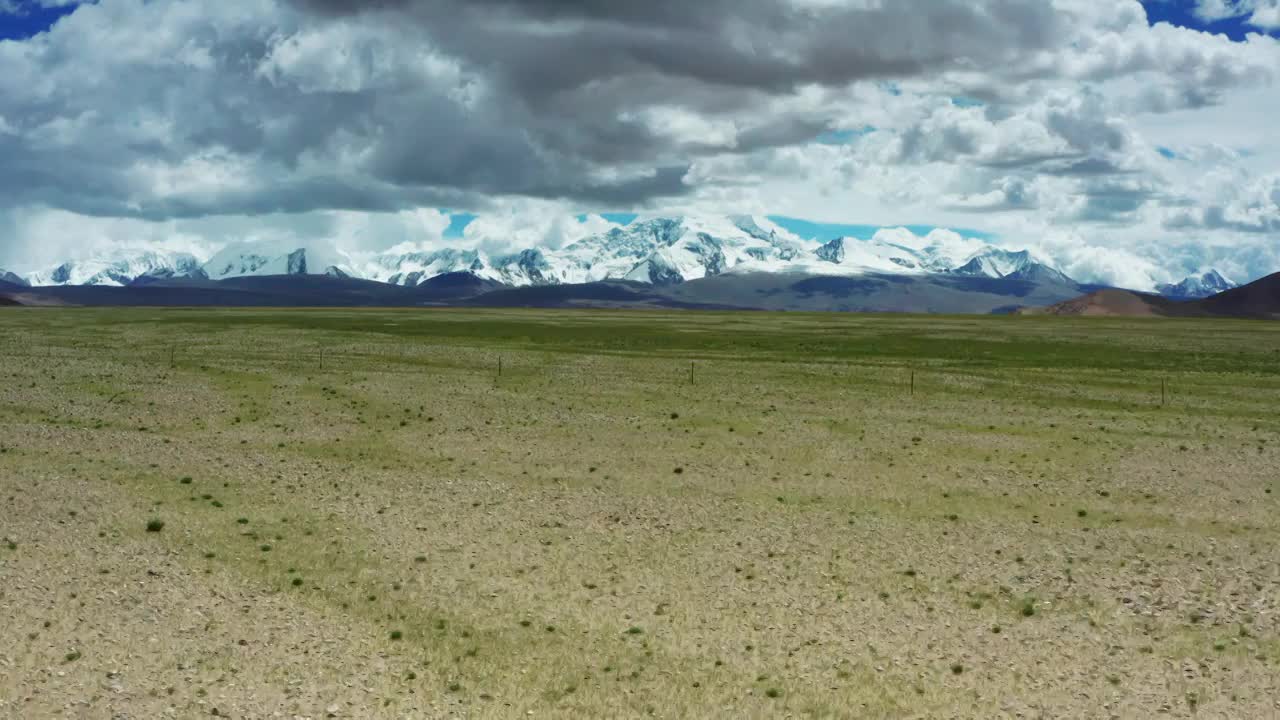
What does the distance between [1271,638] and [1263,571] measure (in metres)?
5.19

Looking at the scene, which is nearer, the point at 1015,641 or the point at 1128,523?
the point at 1015,641

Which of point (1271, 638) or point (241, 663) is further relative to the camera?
point (1271, 638)

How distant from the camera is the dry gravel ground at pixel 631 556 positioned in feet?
60.0

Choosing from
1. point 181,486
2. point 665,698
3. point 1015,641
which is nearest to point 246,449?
point 181,486

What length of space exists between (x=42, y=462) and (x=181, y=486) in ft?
22.4

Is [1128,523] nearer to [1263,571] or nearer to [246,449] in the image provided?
[1263,571]

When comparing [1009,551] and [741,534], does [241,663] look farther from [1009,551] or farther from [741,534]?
[1009,551]

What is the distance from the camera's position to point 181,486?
105 ft

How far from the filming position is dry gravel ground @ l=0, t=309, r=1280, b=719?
18297 millimetres

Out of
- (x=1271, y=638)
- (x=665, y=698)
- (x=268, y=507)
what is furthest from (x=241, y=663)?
(x=1271, y=638)

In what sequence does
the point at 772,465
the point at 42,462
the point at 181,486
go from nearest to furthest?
the point at 181,486, the point at 42,462, the point at 772,465

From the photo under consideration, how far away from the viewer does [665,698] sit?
59.0 feet

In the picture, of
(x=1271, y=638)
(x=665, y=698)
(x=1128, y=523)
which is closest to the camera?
(x=665, y=698)

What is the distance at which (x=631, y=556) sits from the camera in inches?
1025
